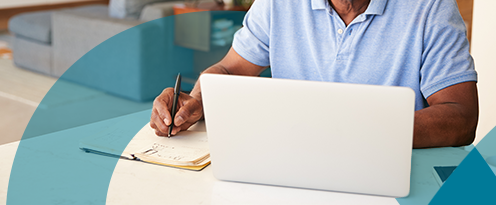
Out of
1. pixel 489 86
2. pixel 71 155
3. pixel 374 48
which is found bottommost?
pixel 489 86

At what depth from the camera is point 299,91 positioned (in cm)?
55

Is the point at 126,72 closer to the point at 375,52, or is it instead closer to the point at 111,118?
the point at 111,118

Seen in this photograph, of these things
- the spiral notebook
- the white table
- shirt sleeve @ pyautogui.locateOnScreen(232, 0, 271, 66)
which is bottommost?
the spiral notebook

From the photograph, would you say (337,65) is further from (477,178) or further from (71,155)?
(71,155)

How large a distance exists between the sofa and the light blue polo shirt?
170 centimetres

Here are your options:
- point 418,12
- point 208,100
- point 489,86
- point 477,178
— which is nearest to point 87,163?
point 208,100

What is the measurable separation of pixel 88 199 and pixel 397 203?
423 millimetres

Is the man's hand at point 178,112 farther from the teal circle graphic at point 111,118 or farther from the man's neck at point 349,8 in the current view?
the man's neck at point 349,8

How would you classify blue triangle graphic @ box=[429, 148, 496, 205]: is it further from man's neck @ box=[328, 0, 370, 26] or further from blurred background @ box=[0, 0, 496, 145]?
blurred background @ box=[0, 0, 496, 145]

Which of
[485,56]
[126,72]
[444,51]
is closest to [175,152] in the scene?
[444,51]

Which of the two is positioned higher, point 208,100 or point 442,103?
point 208,100

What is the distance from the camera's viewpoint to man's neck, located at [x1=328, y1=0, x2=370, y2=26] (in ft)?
3.41

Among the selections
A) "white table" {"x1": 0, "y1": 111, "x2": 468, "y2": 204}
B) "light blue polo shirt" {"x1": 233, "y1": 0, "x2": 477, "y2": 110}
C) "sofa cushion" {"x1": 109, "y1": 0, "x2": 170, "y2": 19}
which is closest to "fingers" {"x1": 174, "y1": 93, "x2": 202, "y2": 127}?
"white table" {"x1": 0, "y1": 111, "x2": 468, "y2": 204}

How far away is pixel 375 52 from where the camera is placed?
3.41 ft
